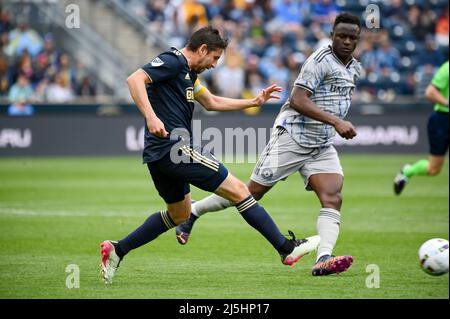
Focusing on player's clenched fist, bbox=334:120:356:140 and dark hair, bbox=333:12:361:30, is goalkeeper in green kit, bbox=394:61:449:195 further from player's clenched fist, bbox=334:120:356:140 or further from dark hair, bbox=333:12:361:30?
player's clenched fist, bbox=334:120:356:140

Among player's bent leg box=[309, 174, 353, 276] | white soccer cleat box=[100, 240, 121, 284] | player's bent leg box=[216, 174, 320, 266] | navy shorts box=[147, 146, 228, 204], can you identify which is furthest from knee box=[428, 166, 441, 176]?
white soccer cleat box=[100, 240, 121, 284]

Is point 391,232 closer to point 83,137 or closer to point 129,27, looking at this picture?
point 83,137

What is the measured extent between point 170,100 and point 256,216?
1.30 metres

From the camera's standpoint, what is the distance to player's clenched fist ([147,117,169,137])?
7.57m

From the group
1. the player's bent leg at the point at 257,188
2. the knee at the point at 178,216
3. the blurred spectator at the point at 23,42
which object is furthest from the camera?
the blurred spectator at the point at 23,42

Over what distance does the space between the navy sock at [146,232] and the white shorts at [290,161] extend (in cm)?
114

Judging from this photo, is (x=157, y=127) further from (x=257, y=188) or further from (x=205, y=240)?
(x=205, y=240)

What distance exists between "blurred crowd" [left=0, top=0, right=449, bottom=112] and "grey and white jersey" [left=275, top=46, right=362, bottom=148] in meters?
15.6

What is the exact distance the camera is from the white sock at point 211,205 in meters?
9.66

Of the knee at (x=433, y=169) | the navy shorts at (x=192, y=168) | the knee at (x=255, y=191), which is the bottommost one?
the knee at (x=433, y=169)

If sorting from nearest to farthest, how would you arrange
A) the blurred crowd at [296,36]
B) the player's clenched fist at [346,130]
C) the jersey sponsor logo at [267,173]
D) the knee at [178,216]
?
1. the player's clenched fist at [346,130]
2. the knee at [178,216]
3. the jersey sponsor logo at [267,173]
4. the blurred crowd at [296,36]

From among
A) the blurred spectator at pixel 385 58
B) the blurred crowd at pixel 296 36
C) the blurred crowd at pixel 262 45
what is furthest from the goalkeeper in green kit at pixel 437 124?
the blurred spectator at pixel 385 58

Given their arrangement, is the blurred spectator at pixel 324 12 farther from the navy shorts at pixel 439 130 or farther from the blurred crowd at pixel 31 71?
the navy shorts at pixel 439 130

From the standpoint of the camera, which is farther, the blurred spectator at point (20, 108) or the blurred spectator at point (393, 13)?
the blurred spectator at point (393, 13)
